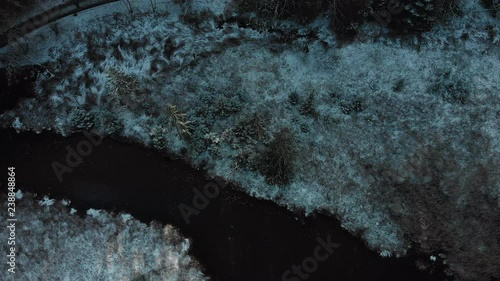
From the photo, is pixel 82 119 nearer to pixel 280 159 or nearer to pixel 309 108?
pixel 280 159

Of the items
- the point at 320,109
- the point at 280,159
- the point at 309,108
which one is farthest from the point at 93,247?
the point at 320,109

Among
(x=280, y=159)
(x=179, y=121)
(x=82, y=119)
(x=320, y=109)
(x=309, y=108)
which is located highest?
(x=309, y=108)

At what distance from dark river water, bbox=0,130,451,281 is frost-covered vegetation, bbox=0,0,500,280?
0.69 m

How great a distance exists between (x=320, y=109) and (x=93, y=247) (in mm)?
13189

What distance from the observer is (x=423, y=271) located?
821 inches

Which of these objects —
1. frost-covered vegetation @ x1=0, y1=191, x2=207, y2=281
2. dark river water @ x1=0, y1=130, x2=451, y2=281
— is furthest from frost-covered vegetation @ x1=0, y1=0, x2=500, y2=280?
frost-covered vegetation @ x1=0, y1=191, x2=207, y2=281

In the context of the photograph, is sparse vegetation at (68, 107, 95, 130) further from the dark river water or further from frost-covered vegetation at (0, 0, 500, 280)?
the dark river water

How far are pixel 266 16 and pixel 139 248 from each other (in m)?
14.0

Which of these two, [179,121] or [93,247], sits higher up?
[179,121]

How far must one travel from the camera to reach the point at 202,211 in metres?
21.5

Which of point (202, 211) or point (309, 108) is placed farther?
point (309, 108)

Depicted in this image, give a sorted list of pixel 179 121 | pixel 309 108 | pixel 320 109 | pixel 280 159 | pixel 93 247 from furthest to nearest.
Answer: pixel 320 109, pixel 309 108, pixel 179 121, pixel 93 247, pixel 280 159

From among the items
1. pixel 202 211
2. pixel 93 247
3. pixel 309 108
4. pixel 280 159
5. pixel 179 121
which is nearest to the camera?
pixel 280 159

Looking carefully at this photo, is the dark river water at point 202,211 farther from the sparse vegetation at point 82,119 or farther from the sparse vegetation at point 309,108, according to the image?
the sparse vegetation at point 309,108
